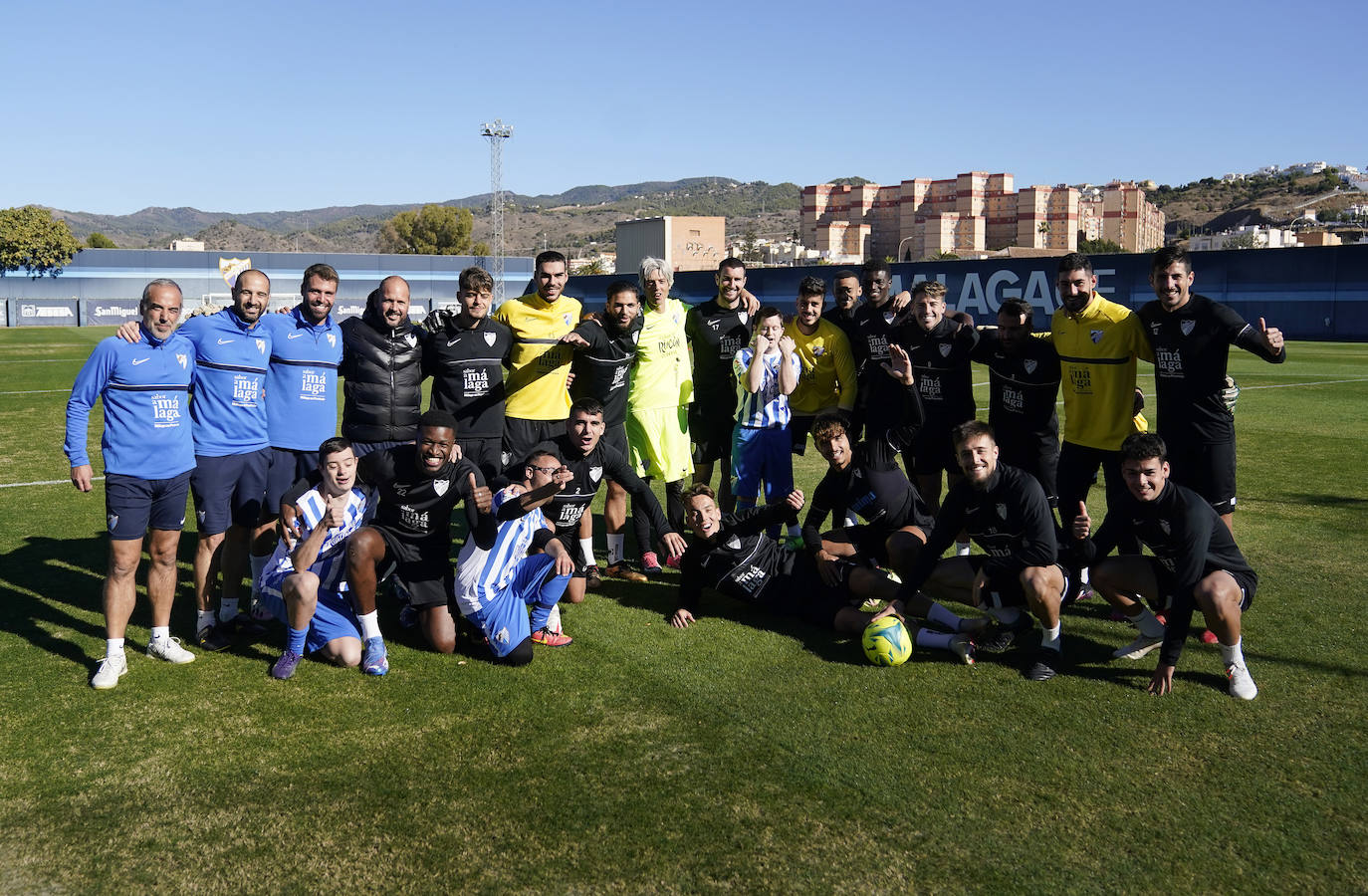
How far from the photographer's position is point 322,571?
5918 mm

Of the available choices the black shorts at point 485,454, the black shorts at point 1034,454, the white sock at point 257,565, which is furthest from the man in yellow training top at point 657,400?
the white sock at point 257,565

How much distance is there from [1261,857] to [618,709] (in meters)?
2.79

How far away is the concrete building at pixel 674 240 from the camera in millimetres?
84312

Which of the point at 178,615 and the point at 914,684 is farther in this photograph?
the point at 178,615

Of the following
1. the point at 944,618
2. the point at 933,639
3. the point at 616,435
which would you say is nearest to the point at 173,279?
the point at 616,435

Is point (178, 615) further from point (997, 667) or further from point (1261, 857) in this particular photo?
point (1261, 857)

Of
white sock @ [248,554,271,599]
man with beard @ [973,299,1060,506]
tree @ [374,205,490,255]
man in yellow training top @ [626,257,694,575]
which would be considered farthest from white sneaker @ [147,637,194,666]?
tree @ [374,205,490,255]

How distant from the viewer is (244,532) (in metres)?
6.34

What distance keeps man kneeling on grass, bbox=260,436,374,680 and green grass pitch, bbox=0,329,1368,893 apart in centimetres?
16

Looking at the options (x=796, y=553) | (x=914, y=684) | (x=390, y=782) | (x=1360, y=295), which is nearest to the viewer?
(x=390, y=782)

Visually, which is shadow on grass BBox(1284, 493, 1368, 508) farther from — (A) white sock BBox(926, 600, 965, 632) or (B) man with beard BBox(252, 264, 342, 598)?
(B) man with beard BBox(252, 264, 342, 598)

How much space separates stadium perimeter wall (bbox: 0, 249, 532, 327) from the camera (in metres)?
56.8

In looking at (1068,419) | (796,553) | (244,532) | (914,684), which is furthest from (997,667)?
(244,532)

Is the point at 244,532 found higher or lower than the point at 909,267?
lower
